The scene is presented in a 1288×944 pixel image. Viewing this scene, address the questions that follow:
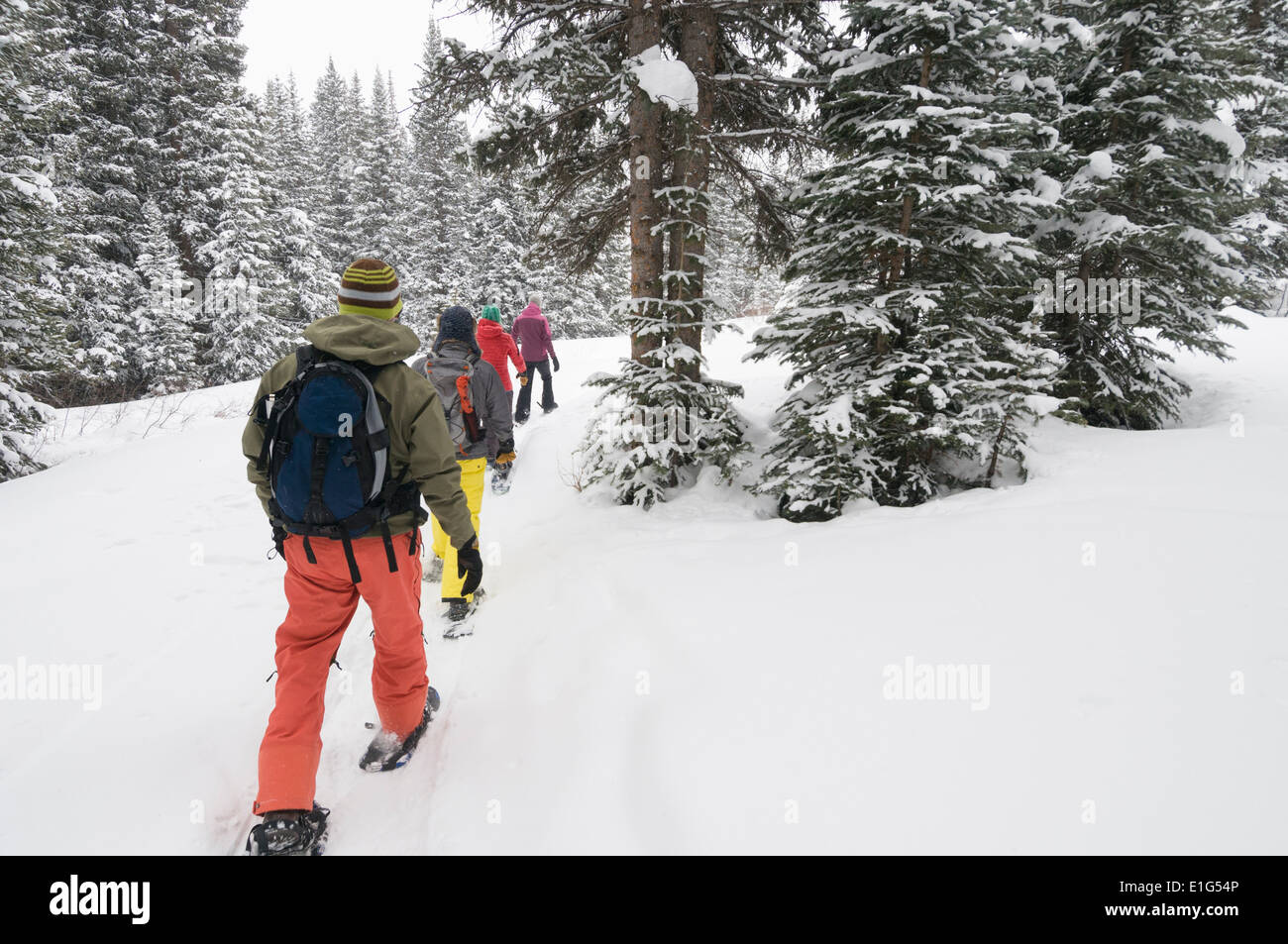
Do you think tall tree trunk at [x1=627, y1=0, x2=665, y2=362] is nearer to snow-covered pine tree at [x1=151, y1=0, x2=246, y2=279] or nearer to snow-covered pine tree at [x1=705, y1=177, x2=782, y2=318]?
snow-covered pine tree at [x1=705, y1=177, x2=782, y2=318]

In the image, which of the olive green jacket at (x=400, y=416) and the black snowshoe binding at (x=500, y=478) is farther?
the black snowshoe binding at (x=500, y=478)

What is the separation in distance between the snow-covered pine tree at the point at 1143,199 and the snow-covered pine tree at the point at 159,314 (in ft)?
70.5

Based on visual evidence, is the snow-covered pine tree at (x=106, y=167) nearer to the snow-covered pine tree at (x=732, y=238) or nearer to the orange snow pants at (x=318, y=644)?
the snow-covered pine tree at (x=732, y=238)

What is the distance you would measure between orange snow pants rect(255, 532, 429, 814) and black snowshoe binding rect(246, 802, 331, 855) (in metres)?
0.04


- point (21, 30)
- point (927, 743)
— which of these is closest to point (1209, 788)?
point (927, 743)

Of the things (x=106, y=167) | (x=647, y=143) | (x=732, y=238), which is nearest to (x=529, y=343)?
(x=732, y=238)

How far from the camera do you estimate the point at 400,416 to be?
9.34 feet

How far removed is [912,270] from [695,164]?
2.64 meters

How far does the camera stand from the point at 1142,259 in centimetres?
734

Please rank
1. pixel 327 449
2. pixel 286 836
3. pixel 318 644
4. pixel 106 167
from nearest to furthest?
pixel 286 836, pixel 327 449, pixel 318 644, pixel 106 167

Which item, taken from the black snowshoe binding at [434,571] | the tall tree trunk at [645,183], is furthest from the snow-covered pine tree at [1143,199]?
the black snowshoe binding at [434,571]

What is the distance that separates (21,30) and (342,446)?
1211cm

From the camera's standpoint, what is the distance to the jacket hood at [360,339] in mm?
2684

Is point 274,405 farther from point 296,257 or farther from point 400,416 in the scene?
Result: point 296,257
